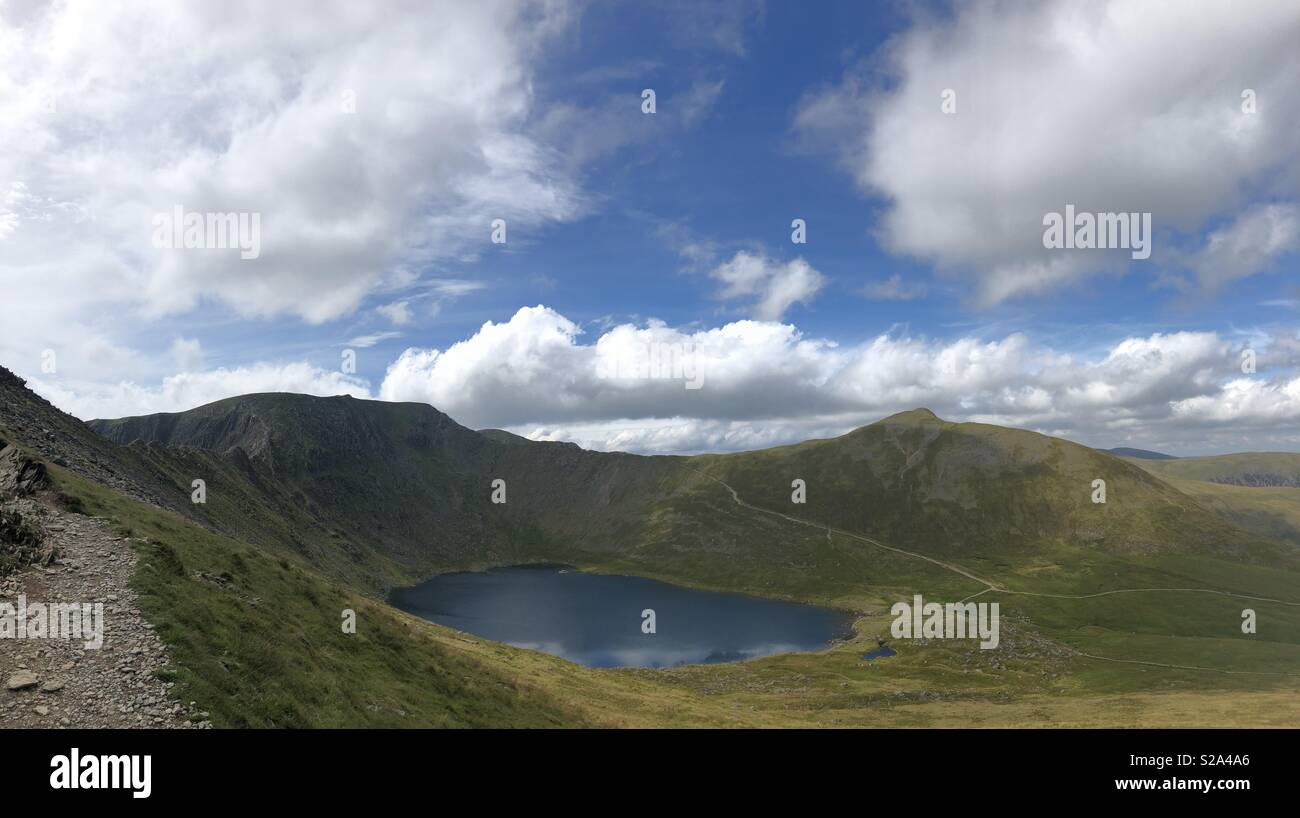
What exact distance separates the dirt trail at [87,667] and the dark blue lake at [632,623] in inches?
3888

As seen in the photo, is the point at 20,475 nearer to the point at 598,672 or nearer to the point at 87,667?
the point at 87,667

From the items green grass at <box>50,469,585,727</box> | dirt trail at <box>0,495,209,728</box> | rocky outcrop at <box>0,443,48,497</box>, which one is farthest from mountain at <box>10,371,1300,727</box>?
dirt trail at <box>0,495,209,728</box>

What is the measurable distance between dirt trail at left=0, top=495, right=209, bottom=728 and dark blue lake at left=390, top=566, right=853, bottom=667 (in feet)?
324

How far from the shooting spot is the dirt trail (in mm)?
16750

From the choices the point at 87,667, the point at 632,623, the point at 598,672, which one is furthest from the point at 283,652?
the point at 632,623

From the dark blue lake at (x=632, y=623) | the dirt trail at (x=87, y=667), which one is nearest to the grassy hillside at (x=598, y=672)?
the dirt trail at (x=87, y=667)

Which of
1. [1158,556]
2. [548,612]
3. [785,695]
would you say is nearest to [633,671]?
[785,695]

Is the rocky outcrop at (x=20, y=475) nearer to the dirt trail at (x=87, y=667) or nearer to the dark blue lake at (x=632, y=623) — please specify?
the dirt trail at (x=87, y=667)

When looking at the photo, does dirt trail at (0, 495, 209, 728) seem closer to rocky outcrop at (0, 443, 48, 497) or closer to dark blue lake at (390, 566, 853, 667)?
rocky outcrop at (0, 443, 48, 497)

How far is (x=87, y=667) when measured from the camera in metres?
18.6

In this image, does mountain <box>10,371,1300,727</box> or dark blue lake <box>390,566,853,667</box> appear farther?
dark blue lake <box>390,566,853,667</box>

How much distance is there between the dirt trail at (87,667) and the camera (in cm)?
1675

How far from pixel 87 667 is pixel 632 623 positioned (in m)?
147
